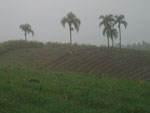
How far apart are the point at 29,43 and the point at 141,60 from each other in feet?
78.8

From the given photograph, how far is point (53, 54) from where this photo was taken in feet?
121

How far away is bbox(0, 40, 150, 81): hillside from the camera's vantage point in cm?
2690

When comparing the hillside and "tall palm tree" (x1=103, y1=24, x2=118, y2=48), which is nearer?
the hillside

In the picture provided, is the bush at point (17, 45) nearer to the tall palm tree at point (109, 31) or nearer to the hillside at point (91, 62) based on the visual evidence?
the hillside at point (91, 62)

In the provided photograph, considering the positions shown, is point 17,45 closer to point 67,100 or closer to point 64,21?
point 64,21

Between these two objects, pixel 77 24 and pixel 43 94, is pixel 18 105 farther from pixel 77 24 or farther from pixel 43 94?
pixel 77 24

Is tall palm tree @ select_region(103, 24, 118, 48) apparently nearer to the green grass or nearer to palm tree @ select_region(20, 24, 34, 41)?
palm tree @ select_region(20, 24, 34, 41)

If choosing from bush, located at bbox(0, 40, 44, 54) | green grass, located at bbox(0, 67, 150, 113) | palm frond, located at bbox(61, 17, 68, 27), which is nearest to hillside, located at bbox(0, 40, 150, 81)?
bush, located at bbox(0, 40, 44, 54)

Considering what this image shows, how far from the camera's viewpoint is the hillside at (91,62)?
88.2 feet

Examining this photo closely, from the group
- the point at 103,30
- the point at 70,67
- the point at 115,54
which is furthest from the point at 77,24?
the point at 70,67

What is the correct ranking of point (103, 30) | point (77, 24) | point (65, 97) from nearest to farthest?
point (65, 97)
point (77, 24)
point (103, 30)

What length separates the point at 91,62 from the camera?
1206 inches

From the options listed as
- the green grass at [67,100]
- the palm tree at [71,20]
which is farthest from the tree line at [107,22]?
the green grass at [67,100]

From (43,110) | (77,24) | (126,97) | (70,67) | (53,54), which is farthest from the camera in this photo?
(77,24)
